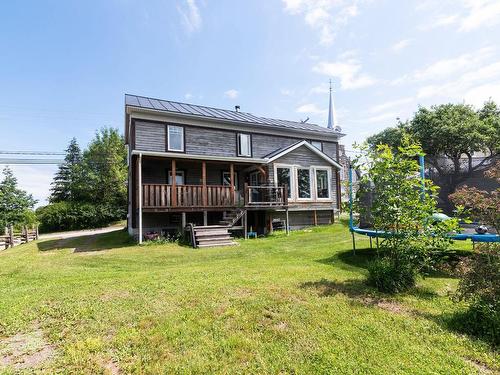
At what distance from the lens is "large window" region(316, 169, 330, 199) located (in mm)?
17391

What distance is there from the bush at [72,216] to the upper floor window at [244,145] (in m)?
18.7

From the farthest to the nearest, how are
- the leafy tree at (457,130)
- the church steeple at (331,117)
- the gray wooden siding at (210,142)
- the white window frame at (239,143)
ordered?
the church steeple at (331,117)
the leafy tree at (457,130)
the white window frame at (239,143)
the gray wooden siding at (210,142)

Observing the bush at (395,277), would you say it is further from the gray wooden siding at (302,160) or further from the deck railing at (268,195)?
the gray wooden siding at (302,160)

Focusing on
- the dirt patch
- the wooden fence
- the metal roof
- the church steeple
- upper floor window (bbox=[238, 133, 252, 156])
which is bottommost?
the wooden fence

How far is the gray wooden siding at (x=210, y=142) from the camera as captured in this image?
50.4 feet

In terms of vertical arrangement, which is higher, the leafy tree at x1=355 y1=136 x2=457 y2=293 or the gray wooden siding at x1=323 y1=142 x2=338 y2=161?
the gray wooden siding at x1=323 y1=142 x2=338 y2=161

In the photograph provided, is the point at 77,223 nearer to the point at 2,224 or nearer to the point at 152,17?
the point at 2,224

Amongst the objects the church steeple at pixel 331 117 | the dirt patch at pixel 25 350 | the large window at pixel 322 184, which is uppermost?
the church steeple at pixel 331 117

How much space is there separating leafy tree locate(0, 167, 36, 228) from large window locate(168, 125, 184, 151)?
2124cm

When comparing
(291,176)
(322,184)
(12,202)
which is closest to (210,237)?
(291,176)

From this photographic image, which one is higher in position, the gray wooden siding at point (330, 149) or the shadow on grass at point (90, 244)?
the gray wooden siding at point (330, 149)

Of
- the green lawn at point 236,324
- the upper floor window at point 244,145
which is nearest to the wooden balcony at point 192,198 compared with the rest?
the upper floor window at point 244,145

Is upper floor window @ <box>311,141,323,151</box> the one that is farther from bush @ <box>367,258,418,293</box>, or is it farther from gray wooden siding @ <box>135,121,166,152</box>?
bush @ <box>367,258,418,293</box>

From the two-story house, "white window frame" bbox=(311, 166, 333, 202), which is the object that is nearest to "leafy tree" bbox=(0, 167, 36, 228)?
the two-story house
